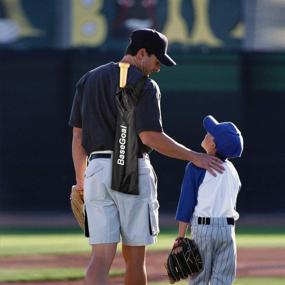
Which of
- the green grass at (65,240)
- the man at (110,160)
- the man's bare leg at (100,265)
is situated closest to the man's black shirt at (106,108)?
the man at (110,160)

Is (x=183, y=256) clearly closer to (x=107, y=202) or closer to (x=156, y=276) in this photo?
(x=107, y=202)

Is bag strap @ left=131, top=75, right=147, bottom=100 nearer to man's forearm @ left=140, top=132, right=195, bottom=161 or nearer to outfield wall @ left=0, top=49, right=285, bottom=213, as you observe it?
man's forearm @ left=140, top=132, right=195, bottom=161

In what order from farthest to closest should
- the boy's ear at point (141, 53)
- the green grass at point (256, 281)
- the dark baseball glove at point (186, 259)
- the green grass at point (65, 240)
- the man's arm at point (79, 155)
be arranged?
the green grass at point (65, 240) → the green grass at point (256, 281) → the man's arm at point (79, 155) → the boy's ear at point (141, 53) → the dark baseball glove at point (186, 259)

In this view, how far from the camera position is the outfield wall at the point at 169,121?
55.0 ft

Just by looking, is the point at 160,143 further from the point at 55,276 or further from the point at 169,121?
the point at 169,121

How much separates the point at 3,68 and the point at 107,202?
10.9m

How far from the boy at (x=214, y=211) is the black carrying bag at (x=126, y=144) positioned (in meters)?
0.30

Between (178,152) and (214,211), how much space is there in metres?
0.38

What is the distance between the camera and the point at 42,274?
917 cm

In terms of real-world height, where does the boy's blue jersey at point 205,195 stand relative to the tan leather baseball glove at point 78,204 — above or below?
above

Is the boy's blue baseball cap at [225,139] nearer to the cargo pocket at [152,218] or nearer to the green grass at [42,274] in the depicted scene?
the cargo pocket at [152,218]

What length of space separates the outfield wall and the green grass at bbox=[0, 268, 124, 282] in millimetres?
7285

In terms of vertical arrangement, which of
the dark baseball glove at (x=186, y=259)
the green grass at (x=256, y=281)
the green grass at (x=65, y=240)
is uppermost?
the dark baseball glove at (x=186, y=259)

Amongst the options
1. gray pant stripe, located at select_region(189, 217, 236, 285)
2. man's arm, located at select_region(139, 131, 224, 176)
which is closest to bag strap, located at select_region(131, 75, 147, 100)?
man's arm, located at select_region(139, 131, 224, 176)
